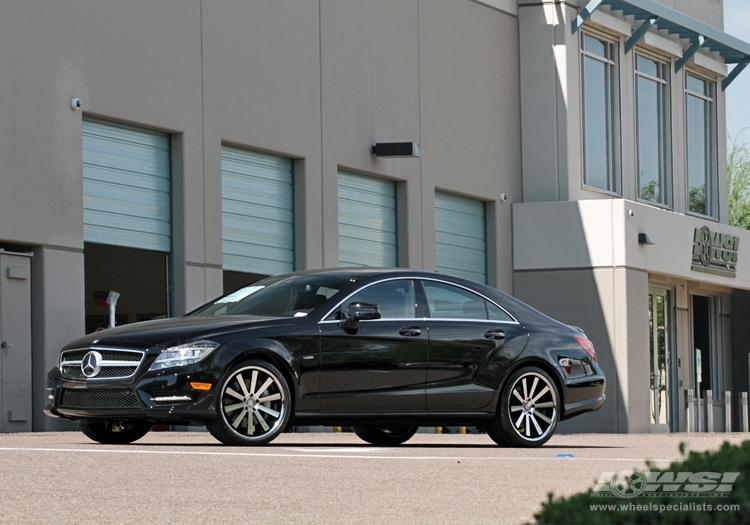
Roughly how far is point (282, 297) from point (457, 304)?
65.0 inches

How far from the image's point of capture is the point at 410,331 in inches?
517

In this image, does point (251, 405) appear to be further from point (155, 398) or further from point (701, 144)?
point (701, 144)

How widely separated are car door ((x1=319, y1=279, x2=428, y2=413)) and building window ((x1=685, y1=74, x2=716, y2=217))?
22.7 metres

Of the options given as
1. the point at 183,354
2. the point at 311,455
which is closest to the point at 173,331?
the point at 183,354

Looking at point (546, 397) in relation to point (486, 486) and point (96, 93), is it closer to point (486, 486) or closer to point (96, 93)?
point (486, 486)

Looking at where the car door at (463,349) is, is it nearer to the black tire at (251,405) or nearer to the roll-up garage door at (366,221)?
the black tire at (251,405)

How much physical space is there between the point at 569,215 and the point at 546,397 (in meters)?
15.7

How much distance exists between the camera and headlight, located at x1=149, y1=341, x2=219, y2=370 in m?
11.9

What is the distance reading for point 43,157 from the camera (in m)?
18.4

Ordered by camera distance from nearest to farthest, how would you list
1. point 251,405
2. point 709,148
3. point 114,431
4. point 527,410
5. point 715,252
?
1. point 251,405
2. point 114,431
3. point 527,410
4. point 715,252
5. point 709,148

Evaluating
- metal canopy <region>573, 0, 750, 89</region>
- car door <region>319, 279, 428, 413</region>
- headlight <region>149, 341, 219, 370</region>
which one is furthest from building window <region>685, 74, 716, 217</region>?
headlight <region>149, 341, 219, 370</region>

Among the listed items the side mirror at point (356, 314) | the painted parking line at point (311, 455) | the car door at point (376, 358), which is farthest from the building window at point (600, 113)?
the painted parking line at point (311, 455)

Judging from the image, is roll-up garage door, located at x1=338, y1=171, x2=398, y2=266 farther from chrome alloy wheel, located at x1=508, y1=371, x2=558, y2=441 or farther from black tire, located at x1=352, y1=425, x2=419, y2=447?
chrome alloy wheel, located at x1=508, y1=371, x2=558, y2=441

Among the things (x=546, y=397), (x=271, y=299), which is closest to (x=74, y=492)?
(x=271, y=299)
